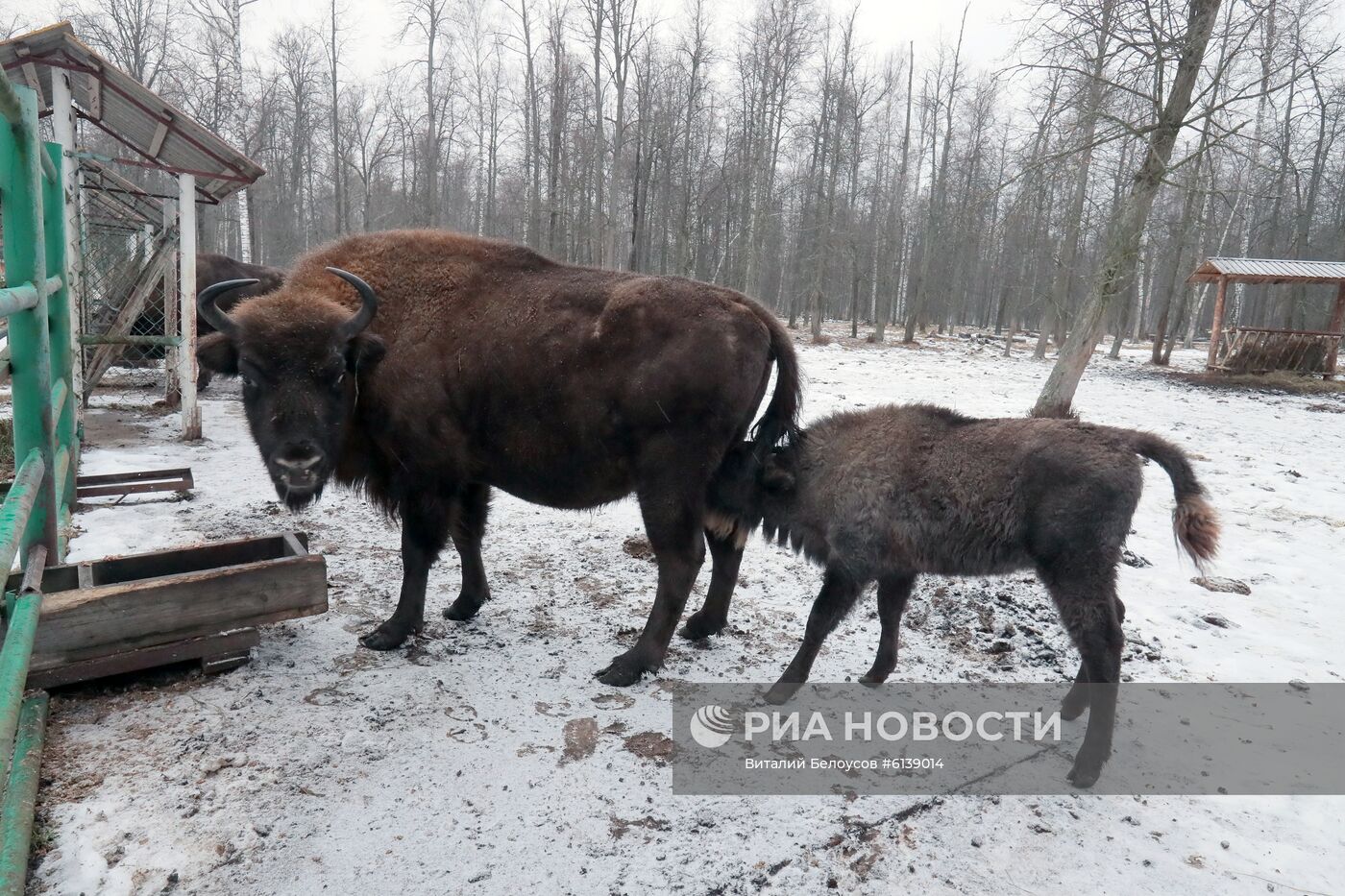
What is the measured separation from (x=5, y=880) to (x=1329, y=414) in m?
16.7

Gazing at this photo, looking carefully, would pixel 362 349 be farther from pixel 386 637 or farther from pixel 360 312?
pixel 386 637

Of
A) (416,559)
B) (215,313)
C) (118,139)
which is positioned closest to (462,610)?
(416,559)

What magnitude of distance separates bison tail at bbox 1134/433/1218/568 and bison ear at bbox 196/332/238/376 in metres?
4.20

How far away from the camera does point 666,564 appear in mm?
3605

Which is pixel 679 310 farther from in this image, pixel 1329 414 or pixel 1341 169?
pixel 1341 169

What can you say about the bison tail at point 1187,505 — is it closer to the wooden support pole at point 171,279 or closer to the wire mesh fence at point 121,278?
the wire mesh fence at point 121,278

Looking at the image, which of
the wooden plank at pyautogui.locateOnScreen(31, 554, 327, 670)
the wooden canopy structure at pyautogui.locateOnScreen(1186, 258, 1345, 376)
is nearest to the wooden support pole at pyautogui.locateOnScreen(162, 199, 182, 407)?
the wooden plank at pyautogui.locateOnScreen(31, 554, 327, 670)

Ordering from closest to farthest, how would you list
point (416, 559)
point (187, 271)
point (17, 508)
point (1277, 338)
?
point (17, 508) < point (416, 559) < point (187, 271) < point (1277, 338)

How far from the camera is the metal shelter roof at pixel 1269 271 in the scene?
18.8 meters

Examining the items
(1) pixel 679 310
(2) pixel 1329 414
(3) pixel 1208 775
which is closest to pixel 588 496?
(1) pixel 679 310

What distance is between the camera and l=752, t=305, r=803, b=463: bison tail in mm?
3736

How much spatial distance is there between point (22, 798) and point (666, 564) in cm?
245

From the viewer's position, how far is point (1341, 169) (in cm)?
3073

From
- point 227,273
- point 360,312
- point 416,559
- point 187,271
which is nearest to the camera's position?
point 360,312
